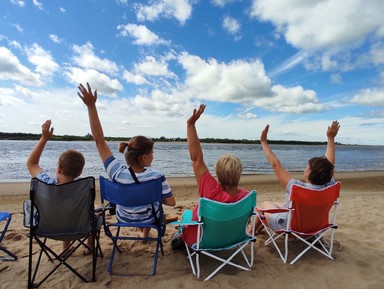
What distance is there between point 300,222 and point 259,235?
3.51ft

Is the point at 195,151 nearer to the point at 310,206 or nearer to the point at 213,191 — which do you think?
the point at 213,191

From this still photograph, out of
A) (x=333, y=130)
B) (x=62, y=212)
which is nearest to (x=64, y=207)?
(x=62, y=212)

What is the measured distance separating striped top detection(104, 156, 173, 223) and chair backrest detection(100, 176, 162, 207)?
14cm

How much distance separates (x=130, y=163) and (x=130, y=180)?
219mm

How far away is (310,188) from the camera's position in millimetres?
3320

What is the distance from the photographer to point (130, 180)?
122 inches

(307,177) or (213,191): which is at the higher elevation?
(307,177)

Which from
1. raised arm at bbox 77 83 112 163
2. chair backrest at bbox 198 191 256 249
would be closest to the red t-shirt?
chair backrest at bbox 198 191 256 249

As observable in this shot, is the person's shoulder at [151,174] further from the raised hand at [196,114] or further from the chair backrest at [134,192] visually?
the raised hand at [196,114]

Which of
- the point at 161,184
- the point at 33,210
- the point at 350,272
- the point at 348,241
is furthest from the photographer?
the point at 348,241

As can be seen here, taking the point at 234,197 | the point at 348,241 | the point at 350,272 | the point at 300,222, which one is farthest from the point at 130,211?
the point at 348,241

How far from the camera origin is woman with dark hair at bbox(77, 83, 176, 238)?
3092 mm

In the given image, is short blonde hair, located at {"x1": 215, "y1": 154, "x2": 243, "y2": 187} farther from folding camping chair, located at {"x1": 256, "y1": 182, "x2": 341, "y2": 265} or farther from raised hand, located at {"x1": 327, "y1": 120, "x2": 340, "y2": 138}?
raised hand, located at {"x1": 327, "y1": 120, "x2": 340, "y2": 138}

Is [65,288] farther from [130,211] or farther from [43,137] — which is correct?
[43,137]
